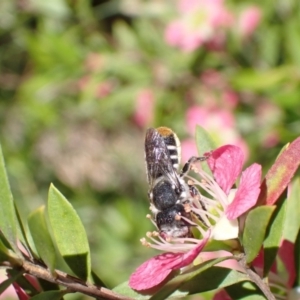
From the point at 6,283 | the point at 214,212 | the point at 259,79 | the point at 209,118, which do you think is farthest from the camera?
the point at 209,118

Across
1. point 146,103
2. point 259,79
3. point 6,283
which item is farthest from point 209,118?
point 6,283

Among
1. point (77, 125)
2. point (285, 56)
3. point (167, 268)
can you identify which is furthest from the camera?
point (77, 125)

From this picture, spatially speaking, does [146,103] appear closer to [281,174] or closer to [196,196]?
[196,196]

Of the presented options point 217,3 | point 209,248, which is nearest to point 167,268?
point 209,248

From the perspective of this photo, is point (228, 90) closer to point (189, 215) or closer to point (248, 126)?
point (248, 126)

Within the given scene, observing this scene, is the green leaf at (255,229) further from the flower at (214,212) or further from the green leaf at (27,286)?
the green leaf at (27,286)
